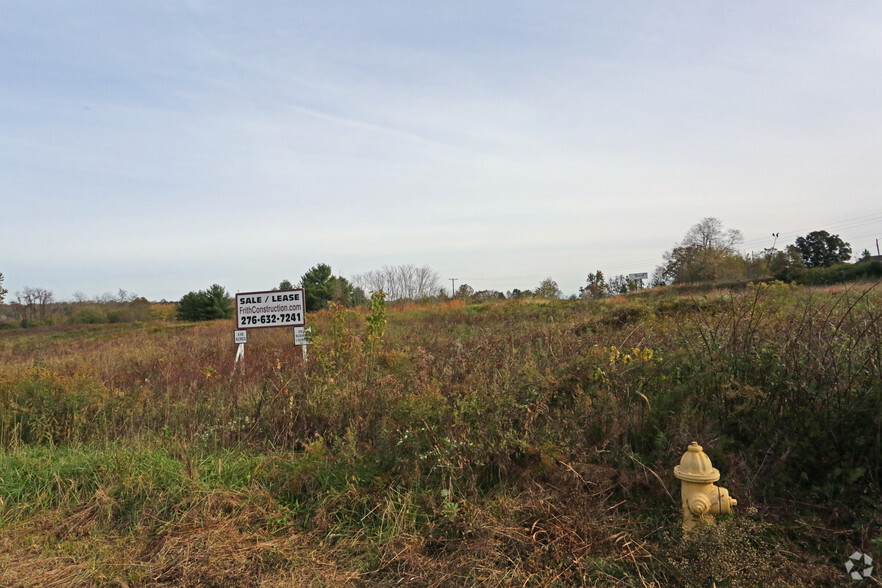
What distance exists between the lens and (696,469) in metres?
2.81

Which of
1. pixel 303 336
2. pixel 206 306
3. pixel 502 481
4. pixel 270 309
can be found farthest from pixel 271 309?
pixel 206 306

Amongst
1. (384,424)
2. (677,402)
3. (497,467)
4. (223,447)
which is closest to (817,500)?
(677,402)

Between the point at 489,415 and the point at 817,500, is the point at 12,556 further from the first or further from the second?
the point at 817,500

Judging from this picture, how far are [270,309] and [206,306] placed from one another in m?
33.5

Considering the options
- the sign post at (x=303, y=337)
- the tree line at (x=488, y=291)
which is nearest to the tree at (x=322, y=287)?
the tree line at (x=488, y=291)

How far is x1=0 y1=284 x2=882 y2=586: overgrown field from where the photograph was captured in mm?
2852

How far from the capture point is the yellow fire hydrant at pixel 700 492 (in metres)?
2.80

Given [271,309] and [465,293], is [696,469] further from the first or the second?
[465,293]

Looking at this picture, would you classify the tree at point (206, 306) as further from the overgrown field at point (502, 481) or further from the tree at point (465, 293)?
the overgrown field at point (502, 481)

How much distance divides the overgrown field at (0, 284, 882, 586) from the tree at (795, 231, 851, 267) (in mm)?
40338

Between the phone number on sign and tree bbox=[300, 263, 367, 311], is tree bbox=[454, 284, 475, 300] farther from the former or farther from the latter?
the phone number on sign

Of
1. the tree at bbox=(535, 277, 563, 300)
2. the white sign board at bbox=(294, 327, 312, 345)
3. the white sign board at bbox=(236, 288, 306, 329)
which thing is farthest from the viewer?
the tree at bbox=(535, 277, 563, 300)

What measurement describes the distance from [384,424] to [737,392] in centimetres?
260

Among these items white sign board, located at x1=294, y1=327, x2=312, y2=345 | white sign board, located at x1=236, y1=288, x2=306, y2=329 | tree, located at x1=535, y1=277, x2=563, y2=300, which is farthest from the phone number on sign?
tree, located at x1=535, y1=277, x2=563, y2=300
